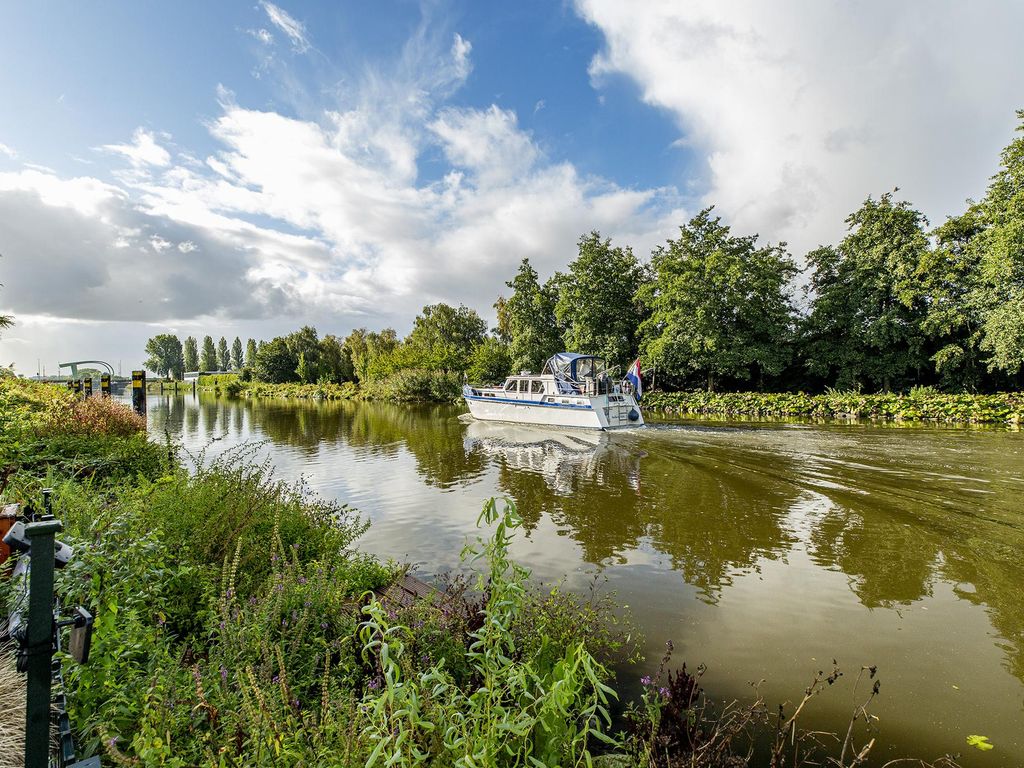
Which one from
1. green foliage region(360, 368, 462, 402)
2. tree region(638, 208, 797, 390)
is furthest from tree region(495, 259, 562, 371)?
tree region(638, 208, 797, 390)

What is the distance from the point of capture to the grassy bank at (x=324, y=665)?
196 cm

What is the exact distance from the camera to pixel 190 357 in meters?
130

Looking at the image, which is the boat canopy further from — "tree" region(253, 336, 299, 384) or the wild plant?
"tree" region(253, 336, 299, 384)

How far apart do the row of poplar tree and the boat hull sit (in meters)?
11.6

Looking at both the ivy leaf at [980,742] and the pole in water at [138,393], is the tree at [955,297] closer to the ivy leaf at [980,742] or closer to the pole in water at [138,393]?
the ivy leaf at [980,742]

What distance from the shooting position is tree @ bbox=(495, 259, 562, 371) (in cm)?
3986

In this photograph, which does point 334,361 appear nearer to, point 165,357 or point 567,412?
point 567,412

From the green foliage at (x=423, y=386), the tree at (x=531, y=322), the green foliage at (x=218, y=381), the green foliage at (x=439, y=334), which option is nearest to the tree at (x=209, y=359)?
the green foliage at (x=218, y=381)

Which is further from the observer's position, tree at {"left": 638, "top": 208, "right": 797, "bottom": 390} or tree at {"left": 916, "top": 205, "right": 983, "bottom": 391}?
tree at {"left": 638, "top": 208, "right": 797, "bottom": 390}

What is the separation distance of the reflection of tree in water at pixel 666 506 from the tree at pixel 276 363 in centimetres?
7200

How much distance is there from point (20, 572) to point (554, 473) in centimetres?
1176

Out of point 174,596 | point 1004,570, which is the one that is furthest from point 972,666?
point 174,596

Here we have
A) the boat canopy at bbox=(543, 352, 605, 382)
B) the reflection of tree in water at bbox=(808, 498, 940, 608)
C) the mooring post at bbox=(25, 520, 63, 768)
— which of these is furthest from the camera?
the boat canopy at bbox=(543, 352, 605, 382)

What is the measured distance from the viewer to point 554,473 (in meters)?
13.6
